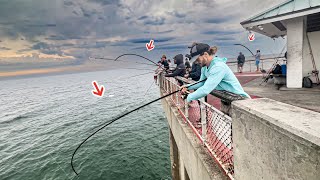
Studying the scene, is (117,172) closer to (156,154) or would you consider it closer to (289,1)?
(156,154)

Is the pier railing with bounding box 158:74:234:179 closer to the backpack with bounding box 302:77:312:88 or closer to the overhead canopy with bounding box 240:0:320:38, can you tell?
the overhead canopy with bounding box 240:0:320:38

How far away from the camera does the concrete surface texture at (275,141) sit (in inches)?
46.2

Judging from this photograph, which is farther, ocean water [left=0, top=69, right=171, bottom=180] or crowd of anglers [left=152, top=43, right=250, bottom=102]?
ocean water [left=0, top=69, right=171, bottom=180]

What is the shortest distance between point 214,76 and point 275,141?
1.40m

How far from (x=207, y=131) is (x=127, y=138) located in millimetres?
16494

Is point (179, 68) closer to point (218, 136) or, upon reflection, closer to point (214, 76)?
point (218, 136)

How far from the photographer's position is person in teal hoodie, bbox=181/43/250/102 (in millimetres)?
2680

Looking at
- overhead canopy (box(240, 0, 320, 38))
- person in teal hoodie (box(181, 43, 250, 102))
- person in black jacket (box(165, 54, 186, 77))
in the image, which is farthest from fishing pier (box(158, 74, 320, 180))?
overhead canopy (box(240, 0, 320, 38))

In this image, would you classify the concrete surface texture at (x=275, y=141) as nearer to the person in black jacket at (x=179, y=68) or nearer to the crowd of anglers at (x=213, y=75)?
the crowd of anglers at (x=213, y=75)

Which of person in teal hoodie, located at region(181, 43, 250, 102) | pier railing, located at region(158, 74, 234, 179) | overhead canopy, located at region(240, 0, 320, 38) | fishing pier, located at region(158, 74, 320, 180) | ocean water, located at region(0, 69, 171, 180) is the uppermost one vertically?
overhead canopy, located at region(240, 0, 320, 38)

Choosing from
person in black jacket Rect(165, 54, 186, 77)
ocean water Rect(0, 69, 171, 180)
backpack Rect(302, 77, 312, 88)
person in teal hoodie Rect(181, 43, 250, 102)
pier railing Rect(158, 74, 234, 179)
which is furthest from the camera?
ocean water Rect(0, 69, 171, 180)

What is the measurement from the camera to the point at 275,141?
4.75 ft

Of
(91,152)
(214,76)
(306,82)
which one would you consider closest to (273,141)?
(214,76)

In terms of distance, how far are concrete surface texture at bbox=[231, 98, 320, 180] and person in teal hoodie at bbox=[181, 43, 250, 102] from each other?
689 millimetres
